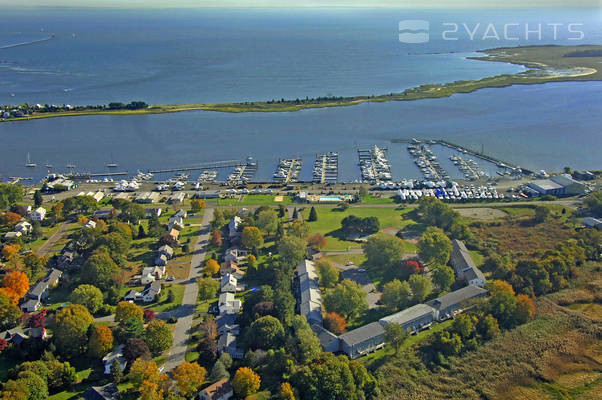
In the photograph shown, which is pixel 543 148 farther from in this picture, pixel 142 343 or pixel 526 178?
pixel 142 343

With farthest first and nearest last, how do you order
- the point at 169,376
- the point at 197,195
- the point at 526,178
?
the point at 526,178
the point at 197,195
the point at 169,376

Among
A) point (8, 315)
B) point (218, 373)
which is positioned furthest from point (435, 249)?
point (8, 315)

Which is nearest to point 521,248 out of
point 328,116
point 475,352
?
point 475,352

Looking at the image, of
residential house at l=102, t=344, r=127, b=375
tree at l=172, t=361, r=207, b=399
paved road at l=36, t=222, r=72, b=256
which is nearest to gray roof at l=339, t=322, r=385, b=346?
tree at l=172, t=361, r=207, b=399

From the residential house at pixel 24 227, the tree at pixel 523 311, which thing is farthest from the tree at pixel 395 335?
the residential house at pixel 24 227

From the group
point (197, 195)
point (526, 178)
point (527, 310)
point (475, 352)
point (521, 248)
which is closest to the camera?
point (475, 352)

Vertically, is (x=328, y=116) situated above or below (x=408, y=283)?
above

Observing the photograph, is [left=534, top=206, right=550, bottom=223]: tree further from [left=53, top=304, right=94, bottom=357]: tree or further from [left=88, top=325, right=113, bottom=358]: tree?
[left=53, top=304, right=94, bottom=357]: tree

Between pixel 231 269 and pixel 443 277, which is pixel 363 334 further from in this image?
pixel 231 269
